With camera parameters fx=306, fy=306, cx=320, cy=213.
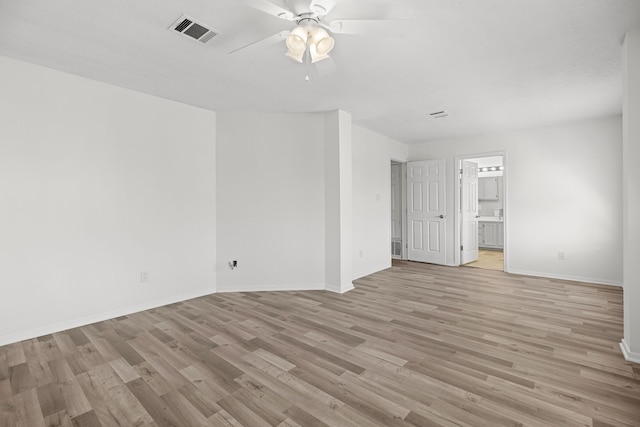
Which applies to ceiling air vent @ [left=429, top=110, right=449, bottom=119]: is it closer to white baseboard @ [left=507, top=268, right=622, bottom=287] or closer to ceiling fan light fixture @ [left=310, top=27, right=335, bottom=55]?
ceiling fan light fixture @ [left=310, top=27, right=335, bottom=55]

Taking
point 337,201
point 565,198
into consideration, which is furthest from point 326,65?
point 565,198

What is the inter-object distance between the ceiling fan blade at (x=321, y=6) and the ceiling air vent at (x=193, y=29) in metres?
0.86

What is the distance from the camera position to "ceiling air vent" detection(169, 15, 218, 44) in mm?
2196

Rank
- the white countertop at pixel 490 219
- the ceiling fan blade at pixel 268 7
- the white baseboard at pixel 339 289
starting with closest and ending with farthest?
the ceiling fan blade at pixel 268 7 → the white baseboard at pixel 339 289 → the white countertop at pixel 490 219

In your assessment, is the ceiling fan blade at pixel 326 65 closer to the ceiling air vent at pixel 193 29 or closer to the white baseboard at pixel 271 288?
the ceiling air vent at pixel 193 29

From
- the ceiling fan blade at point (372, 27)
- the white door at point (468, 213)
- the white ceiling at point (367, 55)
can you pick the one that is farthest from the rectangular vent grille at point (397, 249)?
the ceiling fan blade at point (372, 27)

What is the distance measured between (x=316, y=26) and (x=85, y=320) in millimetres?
3510

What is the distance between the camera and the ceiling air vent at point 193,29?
2.20 metres

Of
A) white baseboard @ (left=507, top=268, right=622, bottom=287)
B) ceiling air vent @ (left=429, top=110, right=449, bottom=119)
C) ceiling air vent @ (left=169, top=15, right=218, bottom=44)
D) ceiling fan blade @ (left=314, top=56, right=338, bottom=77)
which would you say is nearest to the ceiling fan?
ceiling fan blade @ (left=314, top=56, right=338, bottom=77)

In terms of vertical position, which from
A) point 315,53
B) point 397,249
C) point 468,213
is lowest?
point 397,249

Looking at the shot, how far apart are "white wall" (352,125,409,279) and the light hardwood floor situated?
65.0 inches

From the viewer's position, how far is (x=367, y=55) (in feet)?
8.92

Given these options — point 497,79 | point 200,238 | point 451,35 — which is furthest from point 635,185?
point 200,238

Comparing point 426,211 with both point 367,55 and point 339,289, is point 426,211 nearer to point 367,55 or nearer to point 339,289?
point 339,289
